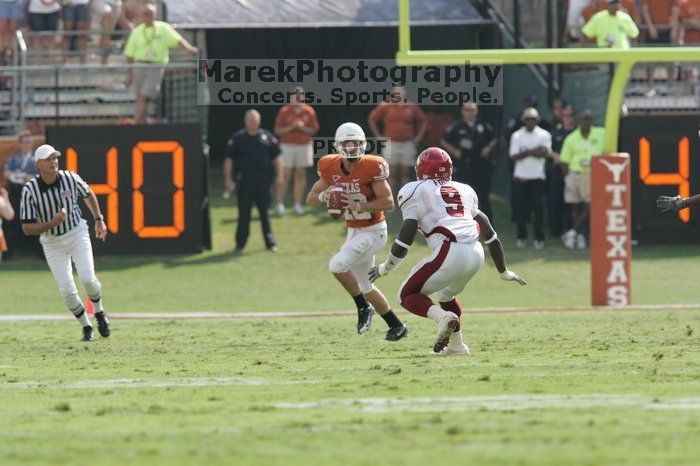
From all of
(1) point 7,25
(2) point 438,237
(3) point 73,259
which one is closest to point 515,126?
(1) point 7,25

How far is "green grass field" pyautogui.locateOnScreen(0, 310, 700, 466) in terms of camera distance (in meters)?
6.29

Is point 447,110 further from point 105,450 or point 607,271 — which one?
point 105,450

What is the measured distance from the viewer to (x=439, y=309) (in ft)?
33.3

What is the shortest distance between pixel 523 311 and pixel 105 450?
31.1 ft

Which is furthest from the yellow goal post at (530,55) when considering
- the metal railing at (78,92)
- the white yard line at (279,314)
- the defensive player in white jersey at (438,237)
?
the metal railing at (78,92)

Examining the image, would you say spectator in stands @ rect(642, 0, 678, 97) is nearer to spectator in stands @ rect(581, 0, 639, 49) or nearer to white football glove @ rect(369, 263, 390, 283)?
spectator in stands @ rect(581, 0, 639, 49)

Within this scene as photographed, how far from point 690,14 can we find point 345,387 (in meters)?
13.8

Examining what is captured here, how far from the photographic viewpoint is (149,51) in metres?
20.0

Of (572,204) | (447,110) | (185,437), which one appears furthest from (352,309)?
(185,437)

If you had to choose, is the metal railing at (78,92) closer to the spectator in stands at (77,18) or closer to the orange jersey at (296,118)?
the spectator in stands at (77,18)

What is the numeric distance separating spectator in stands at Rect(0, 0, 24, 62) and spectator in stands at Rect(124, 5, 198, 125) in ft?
6.81

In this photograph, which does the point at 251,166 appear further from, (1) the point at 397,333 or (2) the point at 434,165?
(2) the point at 434,165

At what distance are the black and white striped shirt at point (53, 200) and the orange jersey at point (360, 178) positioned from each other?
89.7 inches

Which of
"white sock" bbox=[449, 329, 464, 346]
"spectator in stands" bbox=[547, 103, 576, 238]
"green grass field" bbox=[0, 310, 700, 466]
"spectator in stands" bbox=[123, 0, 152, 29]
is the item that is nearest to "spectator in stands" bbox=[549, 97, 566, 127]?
"spectator in stands" bbox=[547, 103, 576, 238]
